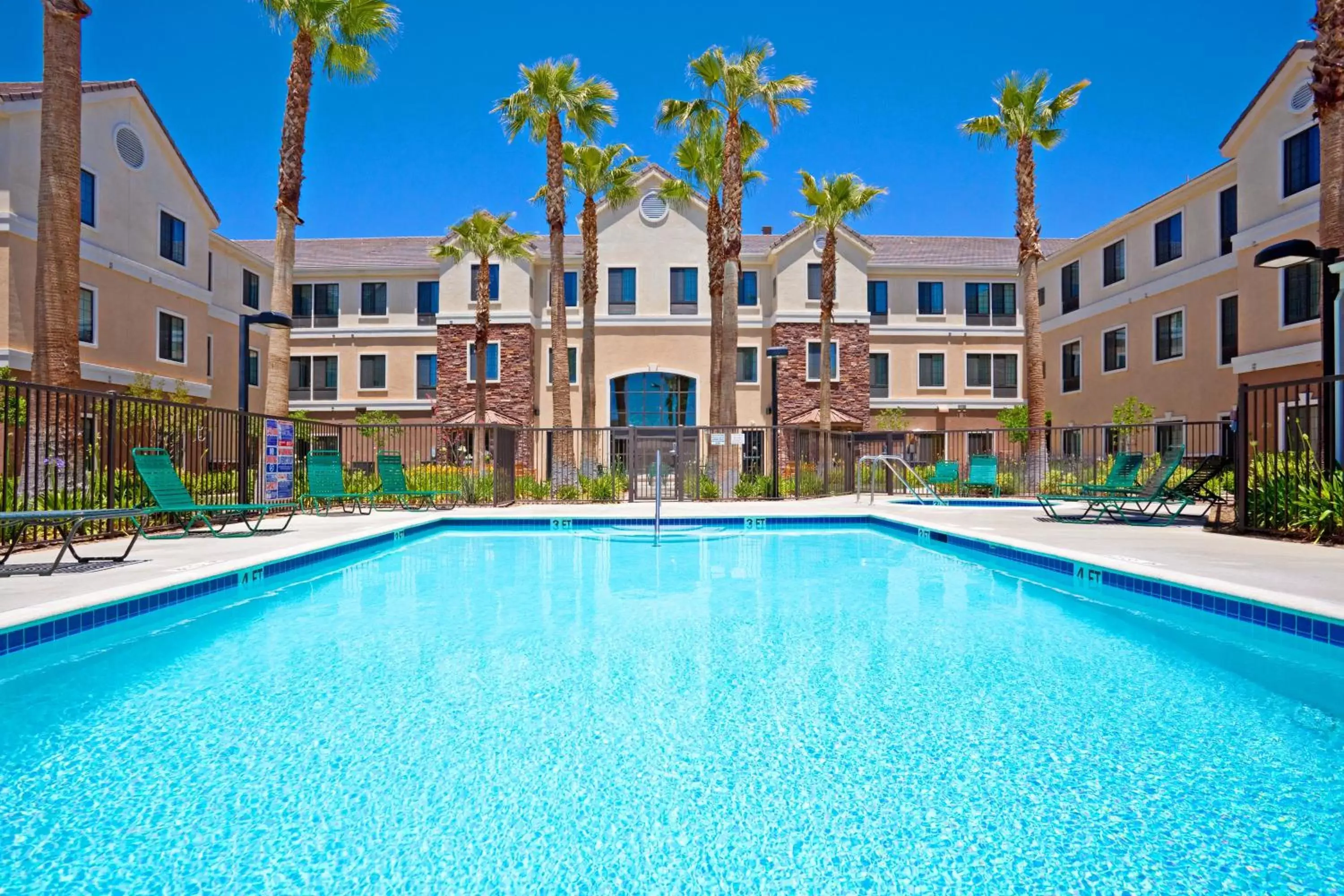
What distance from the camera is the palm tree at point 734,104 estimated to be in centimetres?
1920

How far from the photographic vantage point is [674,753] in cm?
345

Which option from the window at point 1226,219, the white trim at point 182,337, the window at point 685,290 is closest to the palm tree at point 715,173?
the window at point 685,290

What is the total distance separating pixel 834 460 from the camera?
21.6 metres

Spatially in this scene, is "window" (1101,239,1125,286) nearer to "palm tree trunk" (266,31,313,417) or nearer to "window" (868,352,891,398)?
"window" (868,352,891,398)

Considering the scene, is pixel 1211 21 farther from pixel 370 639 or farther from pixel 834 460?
pixel 370 639

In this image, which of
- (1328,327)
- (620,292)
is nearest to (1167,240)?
(1328,327)

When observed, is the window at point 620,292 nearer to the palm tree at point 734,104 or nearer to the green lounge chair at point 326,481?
the palm tree at point 734,104

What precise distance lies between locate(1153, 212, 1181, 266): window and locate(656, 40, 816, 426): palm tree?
13.0 metres

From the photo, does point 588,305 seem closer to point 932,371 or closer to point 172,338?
point 172,338

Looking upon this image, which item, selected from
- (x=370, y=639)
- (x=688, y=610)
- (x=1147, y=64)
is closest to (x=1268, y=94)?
(x=1147, y=64)

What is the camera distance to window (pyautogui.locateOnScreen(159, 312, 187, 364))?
72.1 feet

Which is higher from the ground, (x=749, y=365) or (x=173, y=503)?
(x=749, y=365)

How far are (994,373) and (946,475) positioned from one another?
44.1ft

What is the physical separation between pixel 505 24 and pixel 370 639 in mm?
16314
